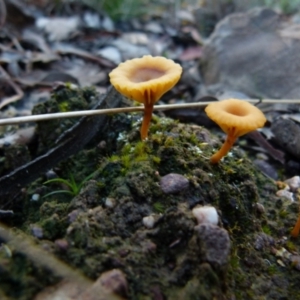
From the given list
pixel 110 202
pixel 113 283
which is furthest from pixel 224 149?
pixel 113 283

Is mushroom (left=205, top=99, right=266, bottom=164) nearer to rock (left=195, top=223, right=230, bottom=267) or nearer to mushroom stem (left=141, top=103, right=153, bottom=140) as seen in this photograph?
mushroom stem (left=141, top=103, right=153, bottom=140)

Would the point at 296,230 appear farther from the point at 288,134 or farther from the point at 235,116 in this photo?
the point at 288,134

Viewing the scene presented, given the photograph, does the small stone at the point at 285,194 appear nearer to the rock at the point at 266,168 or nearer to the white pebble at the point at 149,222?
the rock at the point at 266,168

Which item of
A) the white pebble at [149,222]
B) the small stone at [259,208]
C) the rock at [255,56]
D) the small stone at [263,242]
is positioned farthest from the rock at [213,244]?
the rock at [255,56]

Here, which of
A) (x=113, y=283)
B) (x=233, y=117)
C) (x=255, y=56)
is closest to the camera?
(x=113, y=283)

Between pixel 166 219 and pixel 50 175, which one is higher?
pixel 166 219

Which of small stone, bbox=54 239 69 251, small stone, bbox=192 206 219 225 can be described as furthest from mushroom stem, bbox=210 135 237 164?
small stone, bbox=54 239 69 251
